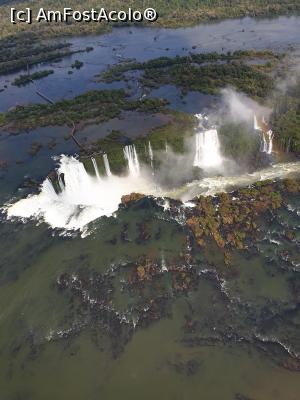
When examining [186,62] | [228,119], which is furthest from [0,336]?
[186,62]

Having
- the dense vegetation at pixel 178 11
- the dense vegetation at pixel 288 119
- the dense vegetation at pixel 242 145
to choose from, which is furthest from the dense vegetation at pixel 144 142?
the dense vegetation at pixel 178 11

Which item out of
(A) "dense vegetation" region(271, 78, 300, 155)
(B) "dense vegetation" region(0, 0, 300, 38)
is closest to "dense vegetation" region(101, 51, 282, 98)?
(A) "dense vegetation" region(271, 78, 300, 155)

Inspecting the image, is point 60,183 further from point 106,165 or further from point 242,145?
point 242,145

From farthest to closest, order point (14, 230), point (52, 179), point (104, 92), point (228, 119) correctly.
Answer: point (104, 92)
point (228, 119)
point (52, 179)
point (14, 230)

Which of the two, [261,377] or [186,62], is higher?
[186,62]

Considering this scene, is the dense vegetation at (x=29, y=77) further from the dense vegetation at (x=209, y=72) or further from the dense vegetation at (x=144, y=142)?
the dense vegetation at (x=144, y=142)

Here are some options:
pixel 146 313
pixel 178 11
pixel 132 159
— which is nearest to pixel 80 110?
pixel 132 159

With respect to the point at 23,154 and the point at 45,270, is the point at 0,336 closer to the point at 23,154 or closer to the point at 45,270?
the point at 45,270

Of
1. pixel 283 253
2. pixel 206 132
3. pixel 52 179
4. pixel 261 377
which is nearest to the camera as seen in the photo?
pixel 261 377
